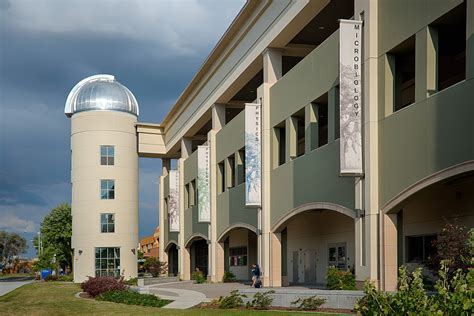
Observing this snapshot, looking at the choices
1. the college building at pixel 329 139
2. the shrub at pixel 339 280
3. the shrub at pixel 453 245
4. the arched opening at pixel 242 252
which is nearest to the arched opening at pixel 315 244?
the college building at pixel 329 139

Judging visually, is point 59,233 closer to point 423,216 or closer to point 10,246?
point 423,216

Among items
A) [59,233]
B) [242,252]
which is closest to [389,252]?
[242,252]

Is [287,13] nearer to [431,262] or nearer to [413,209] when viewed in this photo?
[413,209]

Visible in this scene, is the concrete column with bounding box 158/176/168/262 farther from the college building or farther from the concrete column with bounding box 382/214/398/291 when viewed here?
the concrete column with bounding box 382/214/398/291

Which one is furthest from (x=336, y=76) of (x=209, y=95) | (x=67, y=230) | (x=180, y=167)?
(x=67, y=230)

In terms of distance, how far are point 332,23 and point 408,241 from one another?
11.3 metres

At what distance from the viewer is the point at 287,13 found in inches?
1181

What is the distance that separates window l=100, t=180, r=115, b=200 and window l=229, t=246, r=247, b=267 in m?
15.6

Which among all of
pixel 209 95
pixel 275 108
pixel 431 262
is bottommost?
pixel 431 262

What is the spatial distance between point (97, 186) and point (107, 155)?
3075 mm

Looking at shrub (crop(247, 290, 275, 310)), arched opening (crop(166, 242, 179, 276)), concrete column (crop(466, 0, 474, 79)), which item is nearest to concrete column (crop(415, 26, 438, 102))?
concrete column (crop(466, 0, 474, 79))

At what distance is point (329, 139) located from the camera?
84.7ft

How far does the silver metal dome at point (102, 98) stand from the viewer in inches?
2434

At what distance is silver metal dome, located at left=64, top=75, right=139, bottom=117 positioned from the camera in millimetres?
61812
